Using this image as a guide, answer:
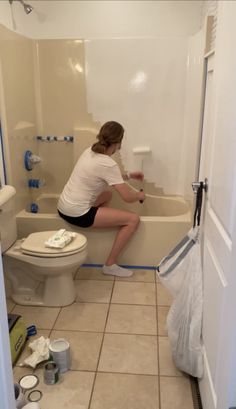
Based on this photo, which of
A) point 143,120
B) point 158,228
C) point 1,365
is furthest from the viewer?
point 143,120

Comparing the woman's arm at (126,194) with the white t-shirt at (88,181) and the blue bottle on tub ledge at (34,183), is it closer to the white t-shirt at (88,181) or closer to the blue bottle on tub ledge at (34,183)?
the white t-shirt at (88,181)

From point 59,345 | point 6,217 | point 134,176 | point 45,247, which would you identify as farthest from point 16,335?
point 134,176

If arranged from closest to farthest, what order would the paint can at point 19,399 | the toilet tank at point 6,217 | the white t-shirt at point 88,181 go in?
1. the paint can at point 19,399
2. the toilet tank at point 6,217
3. the white t-shirt at point 88,181

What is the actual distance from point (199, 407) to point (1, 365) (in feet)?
3.26

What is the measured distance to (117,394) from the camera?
165 centimetres

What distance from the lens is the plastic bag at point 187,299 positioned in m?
1.55

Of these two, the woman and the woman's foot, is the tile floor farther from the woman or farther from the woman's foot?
the woman

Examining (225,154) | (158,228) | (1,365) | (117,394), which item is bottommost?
(117,394)

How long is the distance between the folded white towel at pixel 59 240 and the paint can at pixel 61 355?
597mm

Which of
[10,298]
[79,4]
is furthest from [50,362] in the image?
[79,4]

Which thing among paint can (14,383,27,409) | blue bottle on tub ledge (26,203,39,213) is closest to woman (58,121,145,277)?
blue bottle on tub ledge (26,203,39,213)

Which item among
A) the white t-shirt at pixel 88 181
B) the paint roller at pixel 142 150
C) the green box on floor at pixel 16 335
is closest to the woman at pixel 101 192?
the white t-shirt at pixel 88 181

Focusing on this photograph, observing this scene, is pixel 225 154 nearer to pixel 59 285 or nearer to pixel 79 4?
pixel 59 285

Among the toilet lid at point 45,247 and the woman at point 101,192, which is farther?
the woman at point 101,192
